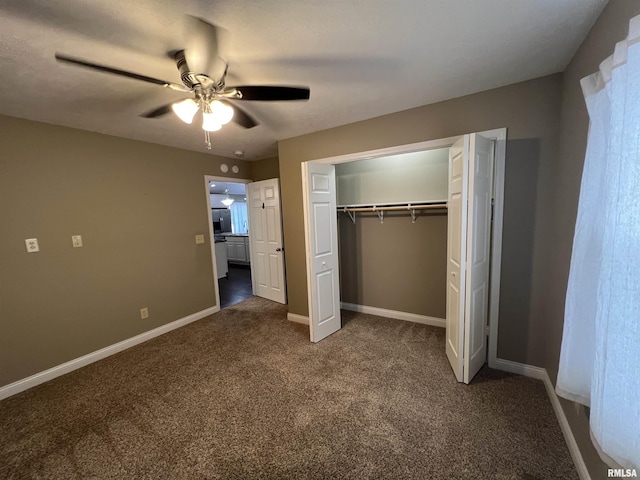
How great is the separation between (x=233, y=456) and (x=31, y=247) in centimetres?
262

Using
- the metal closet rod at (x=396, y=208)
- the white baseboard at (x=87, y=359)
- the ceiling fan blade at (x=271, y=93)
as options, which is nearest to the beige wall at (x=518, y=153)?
the metal closet rod at (x=396, y=208)

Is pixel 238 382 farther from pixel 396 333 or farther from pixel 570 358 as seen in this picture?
pixel 570 358

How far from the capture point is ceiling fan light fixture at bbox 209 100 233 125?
5.32ft

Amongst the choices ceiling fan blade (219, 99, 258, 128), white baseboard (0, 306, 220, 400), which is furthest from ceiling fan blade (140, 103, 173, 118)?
white baseboard (0, 306, 220, 400)

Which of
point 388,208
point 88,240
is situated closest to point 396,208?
point 388,208

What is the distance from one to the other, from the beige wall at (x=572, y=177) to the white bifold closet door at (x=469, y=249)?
1.40 ft

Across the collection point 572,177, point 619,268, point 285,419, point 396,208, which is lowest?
point 285,419

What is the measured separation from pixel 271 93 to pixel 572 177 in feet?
6.58

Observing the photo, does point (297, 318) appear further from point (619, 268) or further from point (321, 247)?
point (619, 268)

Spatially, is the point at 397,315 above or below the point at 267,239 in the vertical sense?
below

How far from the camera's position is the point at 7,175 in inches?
86.1

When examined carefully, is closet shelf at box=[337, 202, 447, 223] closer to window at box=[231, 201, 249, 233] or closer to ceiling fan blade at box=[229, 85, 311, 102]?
ceiling fan blade at box=[229, 85, 311, 102]

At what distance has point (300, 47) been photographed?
1.51 metres

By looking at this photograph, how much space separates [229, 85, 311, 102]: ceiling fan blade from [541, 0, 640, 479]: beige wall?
1.47 metres
